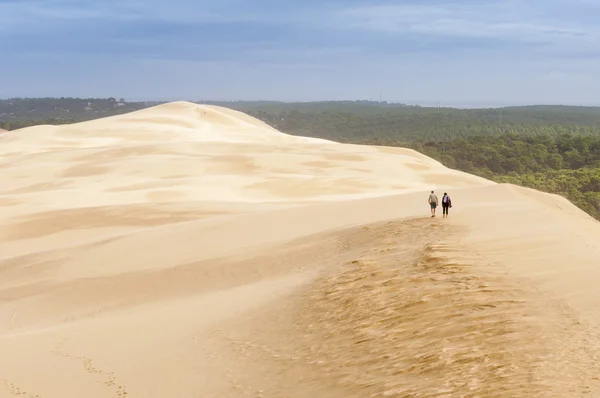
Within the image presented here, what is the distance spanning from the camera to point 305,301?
12.3 meters

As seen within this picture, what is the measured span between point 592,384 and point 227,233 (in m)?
14.6

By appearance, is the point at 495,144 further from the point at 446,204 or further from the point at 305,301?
the point at 305,301

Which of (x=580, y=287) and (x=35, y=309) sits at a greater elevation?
(x=580, y=287)

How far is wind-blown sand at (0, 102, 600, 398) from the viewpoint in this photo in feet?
27.7

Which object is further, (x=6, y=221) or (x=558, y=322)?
(x=6, y=221)

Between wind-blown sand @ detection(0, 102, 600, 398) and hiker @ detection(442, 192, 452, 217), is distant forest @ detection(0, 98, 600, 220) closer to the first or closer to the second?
hiker @ detection(442, 192, 452, 217)

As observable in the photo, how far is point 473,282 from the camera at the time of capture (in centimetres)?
1059

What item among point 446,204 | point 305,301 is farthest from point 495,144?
point 305,301

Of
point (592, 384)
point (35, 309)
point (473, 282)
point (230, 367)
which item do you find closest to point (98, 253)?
point (35, 309)

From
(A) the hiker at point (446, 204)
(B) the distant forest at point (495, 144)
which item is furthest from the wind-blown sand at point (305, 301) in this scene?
(B) the distant forest at point (495, 144)

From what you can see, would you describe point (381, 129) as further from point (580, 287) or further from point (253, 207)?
point (580, 287)

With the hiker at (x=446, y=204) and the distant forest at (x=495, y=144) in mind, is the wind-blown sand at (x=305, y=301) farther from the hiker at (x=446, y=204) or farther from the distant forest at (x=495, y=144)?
the distant forest at (x=495, y=144)

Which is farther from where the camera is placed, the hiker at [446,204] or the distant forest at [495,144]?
the distant forest at [495,144]

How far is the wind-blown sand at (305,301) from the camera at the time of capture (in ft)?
27.7
